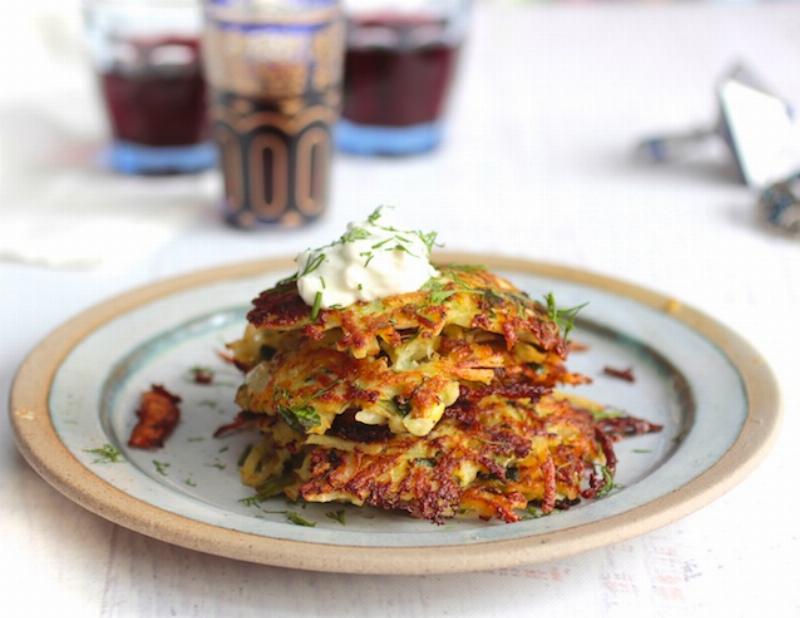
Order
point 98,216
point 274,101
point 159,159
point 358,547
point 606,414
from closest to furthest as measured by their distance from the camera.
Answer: point 358,547 → point 606,414 → point 274,101 → point 98,216 → point 159,159

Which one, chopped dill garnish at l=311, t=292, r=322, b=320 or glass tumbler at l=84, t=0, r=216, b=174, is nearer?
chopped dill garnish at l=311, t=292, r=322, b=320

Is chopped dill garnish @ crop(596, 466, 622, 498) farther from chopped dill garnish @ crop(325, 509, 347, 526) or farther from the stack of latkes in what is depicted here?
chopped dill garnish @ crop(325, 509, 347, 526)

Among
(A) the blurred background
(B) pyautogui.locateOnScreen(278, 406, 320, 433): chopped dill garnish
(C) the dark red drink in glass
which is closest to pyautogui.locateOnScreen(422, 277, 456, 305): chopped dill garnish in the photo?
(B) pyautogui.locateOnScreen(278, 406, 320, 433): chopped dill garnish

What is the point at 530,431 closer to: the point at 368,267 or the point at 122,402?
the point at 368,267

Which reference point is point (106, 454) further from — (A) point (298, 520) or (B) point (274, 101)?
(B) point (274, 101)

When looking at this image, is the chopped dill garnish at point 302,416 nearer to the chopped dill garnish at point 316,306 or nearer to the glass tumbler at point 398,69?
the chopped dill garnish at point 316,306

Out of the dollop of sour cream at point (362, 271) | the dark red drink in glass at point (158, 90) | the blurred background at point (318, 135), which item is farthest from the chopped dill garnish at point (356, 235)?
the dark red drink in glass at point (158, 90)

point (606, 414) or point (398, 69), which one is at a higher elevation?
point (606, 414)

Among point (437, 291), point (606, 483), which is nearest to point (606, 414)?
point (606, 483)
